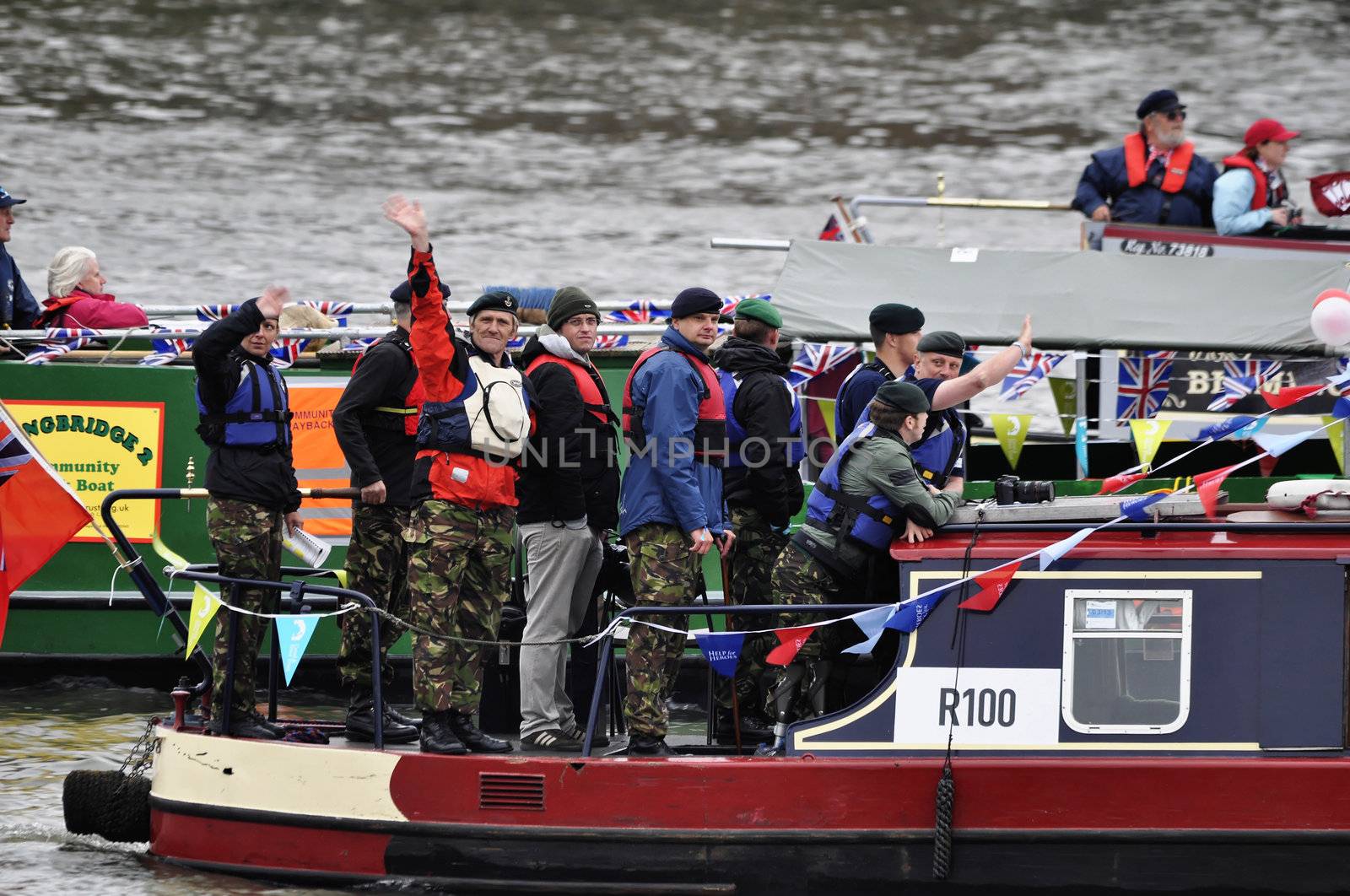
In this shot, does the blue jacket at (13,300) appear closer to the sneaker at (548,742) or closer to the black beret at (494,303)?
the black beret at (494,303)

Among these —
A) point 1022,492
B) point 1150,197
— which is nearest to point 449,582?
point 1022,492

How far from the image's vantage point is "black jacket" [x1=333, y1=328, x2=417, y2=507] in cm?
800

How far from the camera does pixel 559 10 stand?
36500mm

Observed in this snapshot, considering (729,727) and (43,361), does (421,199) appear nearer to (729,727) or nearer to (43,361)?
(43,361)

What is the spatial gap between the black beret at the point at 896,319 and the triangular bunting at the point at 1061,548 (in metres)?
1.40

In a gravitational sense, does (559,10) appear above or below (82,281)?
above

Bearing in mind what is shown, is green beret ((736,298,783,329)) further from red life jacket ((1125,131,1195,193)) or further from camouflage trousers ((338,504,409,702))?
red life jacket ((1125,131,1195,193))

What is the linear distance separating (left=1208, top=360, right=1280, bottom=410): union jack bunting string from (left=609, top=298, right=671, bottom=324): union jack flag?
10.4ft

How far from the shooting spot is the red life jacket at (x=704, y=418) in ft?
24.8

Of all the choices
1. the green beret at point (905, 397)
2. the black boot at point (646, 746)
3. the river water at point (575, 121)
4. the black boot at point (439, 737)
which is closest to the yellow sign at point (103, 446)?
the black boot at point (439, 737)

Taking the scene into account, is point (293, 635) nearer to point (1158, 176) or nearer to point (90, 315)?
point (90, 315)

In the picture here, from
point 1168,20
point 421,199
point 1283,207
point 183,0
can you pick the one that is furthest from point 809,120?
point 1283,207

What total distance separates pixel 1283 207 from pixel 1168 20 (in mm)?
27077

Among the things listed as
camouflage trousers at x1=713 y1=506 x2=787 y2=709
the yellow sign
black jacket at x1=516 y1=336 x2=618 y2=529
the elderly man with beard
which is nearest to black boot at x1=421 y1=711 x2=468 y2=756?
black jacket at x1=516 y1=336 x2=618 y2=529
